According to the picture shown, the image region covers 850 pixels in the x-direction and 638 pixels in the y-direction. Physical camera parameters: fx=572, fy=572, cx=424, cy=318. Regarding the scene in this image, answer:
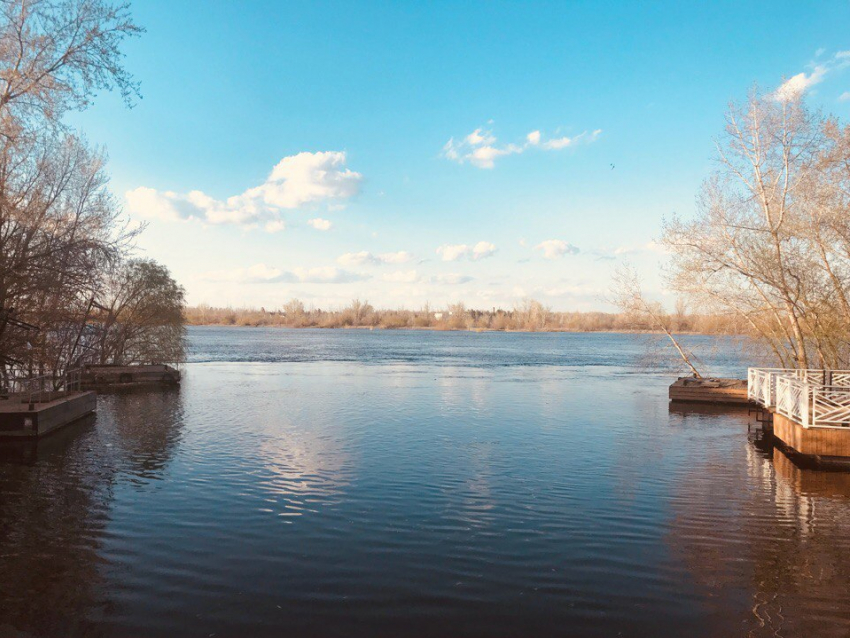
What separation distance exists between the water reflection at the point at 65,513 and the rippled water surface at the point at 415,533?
4cm

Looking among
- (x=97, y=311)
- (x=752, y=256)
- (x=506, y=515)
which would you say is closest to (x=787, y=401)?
(x=752, y=256)

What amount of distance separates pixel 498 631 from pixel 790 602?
12.3 feet

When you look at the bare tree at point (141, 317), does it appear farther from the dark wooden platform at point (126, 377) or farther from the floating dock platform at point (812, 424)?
the floating dock platform at point (812, 424)

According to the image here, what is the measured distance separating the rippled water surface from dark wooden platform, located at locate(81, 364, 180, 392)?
44.2ft

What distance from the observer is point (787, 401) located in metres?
16.7

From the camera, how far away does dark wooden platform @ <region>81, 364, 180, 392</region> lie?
32.4m

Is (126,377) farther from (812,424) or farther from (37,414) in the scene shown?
(812,424)

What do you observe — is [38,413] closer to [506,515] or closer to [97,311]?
[506,515]

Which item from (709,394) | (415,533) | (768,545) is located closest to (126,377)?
(415,533)

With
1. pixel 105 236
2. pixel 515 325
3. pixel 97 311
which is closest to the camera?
pixel 105 236

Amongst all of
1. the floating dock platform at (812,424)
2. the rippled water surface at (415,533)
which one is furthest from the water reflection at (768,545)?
→ the floating dock platform at (812,424)

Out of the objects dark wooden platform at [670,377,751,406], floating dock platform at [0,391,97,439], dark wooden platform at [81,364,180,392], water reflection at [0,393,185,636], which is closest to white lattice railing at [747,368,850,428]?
dark wooden platform at [670,377,751,406]

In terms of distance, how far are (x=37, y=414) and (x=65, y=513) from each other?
8738 millimetres

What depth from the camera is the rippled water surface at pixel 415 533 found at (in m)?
6.59
